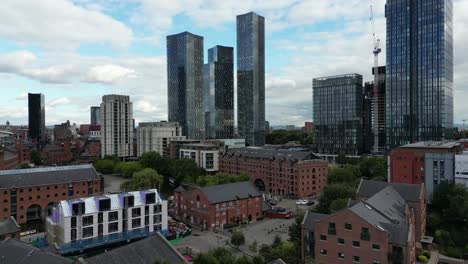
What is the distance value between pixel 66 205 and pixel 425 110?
5390 inches

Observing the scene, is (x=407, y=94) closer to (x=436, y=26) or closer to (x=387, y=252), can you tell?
(x=436, y=26)

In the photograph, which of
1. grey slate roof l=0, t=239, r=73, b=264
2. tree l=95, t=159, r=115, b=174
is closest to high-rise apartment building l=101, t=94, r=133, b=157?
tree l=95, t=159, r=115, b=174

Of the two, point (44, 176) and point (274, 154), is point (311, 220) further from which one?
point (274, 154)

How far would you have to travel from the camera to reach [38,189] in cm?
6906

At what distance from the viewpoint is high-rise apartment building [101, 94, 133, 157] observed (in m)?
148

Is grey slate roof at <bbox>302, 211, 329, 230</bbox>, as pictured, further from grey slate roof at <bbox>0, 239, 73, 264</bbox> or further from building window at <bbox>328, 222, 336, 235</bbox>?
grey slate roof at <bbox>0, 239, 73, 264</bbox>

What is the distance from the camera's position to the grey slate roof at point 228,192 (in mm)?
62531

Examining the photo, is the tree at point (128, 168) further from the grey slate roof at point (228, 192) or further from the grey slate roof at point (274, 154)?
the grey slate roof at point (228, 192)

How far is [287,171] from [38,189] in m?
56.5

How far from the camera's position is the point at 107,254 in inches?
1084

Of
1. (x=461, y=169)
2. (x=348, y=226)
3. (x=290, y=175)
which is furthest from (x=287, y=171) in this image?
(x=348, y=226)

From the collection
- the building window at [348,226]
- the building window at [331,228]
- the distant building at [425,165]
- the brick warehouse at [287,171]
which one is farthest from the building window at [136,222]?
the distant building at [425,165]

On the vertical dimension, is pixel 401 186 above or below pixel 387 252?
above

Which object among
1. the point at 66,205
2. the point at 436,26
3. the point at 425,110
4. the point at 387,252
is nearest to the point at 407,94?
the point at 425,110
